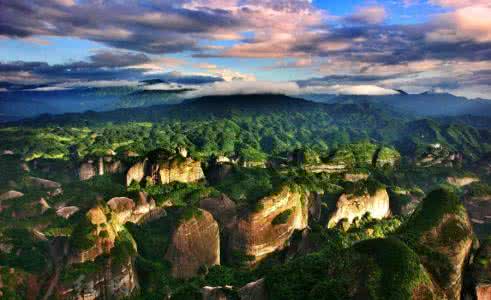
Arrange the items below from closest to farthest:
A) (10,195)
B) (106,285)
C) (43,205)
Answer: (106,285) → (43,205) → (10,195)

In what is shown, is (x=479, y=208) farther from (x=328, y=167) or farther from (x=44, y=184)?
(x=44, y=184)

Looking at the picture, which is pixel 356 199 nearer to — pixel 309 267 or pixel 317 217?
pixel 317 217

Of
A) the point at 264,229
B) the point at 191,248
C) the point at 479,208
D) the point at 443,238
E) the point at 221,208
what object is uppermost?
the point at 443,238

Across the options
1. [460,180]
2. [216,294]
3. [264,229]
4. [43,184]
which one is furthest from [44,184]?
[460,180]

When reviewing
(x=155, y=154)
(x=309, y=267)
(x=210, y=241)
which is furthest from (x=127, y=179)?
(x=309, y=267)

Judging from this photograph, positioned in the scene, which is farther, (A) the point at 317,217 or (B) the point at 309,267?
(A) the point at 317,217

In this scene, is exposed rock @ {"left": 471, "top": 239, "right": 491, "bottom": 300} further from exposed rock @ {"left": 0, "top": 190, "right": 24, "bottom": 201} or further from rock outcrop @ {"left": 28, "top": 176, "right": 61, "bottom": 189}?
rock outcrop @ {"left": 28, "top": 176, "right": 61, "bottom": 189}
